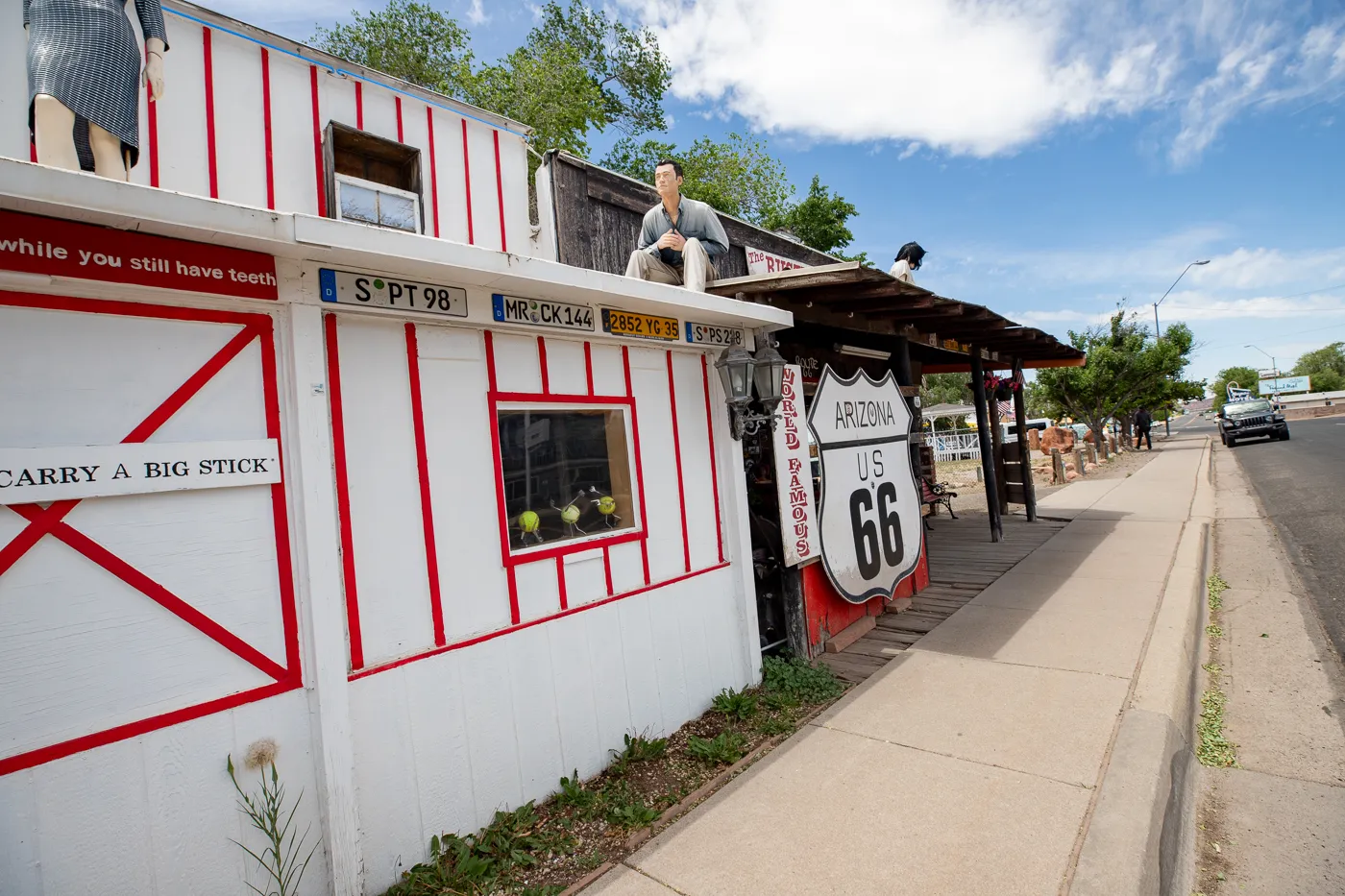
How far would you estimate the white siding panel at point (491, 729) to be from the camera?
2975 millimetres

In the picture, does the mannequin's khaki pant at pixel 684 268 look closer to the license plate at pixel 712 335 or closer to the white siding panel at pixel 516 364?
the license plate at pixel 712 335

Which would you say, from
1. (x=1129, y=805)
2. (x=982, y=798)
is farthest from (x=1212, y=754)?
(x=982, y=798)

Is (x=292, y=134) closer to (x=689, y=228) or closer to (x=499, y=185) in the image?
(x=499, y=185)

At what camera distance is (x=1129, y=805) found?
2730mm

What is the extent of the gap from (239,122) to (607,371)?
292 centimetres

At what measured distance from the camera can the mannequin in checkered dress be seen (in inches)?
92.4

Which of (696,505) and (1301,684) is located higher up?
(696,505)

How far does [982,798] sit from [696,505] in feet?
7.43

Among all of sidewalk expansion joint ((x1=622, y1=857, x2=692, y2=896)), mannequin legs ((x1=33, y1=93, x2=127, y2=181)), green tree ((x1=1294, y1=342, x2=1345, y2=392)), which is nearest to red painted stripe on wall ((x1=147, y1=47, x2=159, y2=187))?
mannequin legs ((x1=33, y1=93, x2=127, y2=181))

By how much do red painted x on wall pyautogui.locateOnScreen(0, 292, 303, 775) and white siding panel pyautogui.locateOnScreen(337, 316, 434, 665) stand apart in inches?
10.8

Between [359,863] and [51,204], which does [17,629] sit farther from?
[359,863]

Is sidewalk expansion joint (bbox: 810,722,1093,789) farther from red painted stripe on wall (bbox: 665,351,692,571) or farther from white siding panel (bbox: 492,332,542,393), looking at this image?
white siding panel (bbox: 492,332,542,393)

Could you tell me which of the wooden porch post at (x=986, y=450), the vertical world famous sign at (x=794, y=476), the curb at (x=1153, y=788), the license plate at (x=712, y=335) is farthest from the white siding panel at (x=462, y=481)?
the wooden porch post at (x=986, y=450)

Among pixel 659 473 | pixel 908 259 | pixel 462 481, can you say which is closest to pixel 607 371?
pixel 659 473
